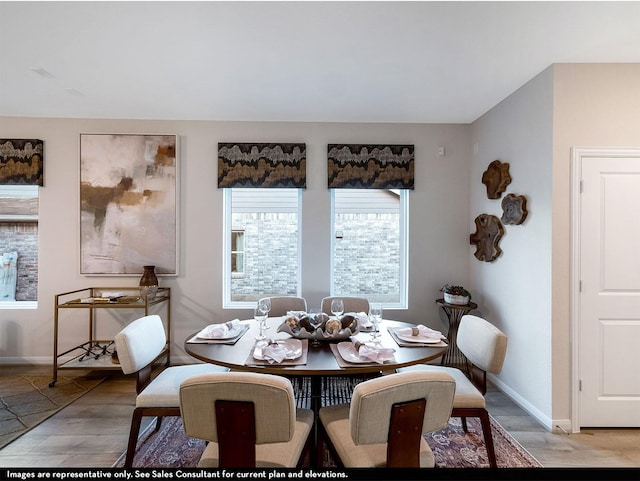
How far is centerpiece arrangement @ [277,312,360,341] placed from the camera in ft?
6.14

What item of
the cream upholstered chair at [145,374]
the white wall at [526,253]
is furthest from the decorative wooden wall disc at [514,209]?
the cream upholstered chair at [145,374]

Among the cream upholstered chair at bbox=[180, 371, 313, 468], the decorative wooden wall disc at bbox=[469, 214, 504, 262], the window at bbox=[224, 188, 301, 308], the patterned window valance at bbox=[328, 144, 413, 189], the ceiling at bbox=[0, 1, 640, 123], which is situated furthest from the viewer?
the window at bbox=[224, 188, 301, 308]

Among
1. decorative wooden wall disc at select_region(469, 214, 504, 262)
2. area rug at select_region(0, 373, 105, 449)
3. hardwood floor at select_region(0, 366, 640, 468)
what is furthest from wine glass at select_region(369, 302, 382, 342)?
area rug at select_region(0, 373, 105, 449)

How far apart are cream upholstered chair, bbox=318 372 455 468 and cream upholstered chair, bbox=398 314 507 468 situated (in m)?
0.32

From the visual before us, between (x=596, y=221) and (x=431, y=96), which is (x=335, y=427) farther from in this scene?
(x=431, y=96)

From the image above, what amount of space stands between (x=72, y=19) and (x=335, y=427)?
2595 mm

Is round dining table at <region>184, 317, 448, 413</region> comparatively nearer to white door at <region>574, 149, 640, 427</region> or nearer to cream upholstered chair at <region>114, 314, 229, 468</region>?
cream upholstered chair at <region>114, 314, 229, 468</region>

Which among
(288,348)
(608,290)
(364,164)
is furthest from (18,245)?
(608,290)

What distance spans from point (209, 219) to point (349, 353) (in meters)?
2.26

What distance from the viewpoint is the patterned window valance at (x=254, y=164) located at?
327 cm

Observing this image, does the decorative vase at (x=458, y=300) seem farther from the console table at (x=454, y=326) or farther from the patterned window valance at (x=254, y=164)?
the patterned window valance at (x=254, y=164)

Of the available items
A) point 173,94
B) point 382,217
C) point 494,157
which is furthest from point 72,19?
point 494,157

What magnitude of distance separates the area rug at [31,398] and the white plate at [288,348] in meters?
1.90

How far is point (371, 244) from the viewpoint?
3.46 metres
